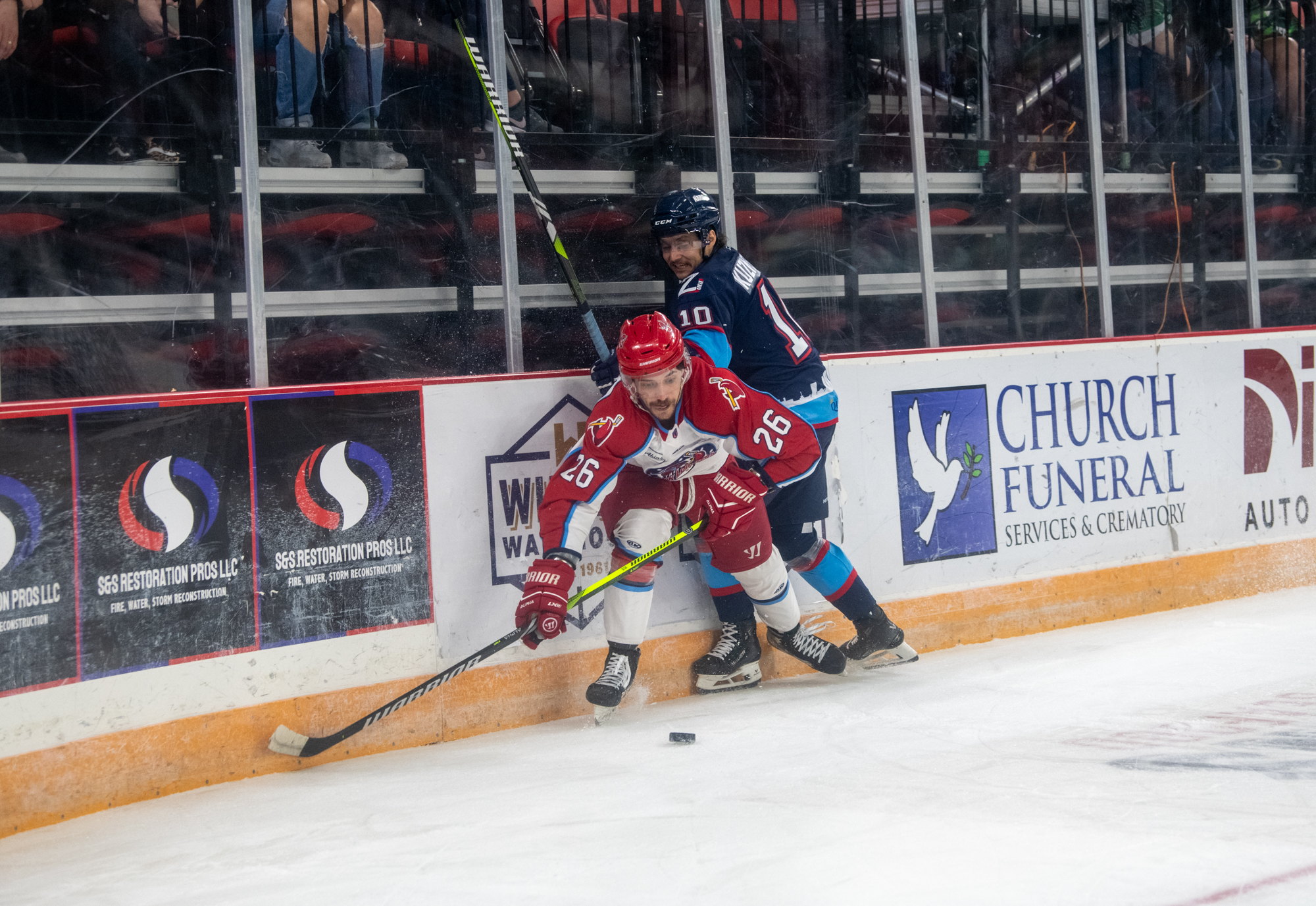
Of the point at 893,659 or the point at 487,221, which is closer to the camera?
the point at 487,221

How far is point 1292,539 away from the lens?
186 inches

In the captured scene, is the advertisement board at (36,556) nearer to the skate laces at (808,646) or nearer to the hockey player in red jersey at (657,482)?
the hockey player in red jersey at (657,482)

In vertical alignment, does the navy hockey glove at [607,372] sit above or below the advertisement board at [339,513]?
above

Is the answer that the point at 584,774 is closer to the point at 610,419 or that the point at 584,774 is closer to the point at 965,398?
the point at 610,419

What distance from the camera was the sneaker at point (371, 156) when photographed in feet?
10.8

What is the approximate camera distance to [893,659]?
3.65 metres

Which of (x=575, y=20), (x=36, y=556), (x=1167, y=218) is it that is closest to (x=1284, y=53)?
(x=1167, y=218)

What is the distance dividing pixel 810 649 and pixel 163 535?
74.3 inches

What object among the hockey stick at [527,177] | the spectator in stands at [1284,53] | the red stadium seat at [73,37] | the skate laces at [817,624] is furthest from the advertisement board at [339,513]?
the spectator in stands at [1284,53]

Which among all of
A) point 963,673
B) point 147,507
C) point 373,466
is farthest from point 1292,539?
point 147,507

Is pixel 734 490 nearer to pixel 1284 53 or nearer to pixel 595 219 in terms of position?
pixel 595 219

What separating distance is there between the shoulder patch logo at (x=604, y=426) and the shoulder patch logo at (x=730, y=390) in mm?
293

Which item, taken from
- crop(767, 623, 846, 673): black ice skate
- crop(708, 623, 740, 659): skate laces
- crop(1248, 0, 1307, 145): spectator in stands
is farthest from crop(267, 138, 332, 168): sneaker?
crop(1248, 0, 1307, 145): spectator in stands

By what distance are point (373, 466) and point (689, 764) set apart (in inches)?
44.8
